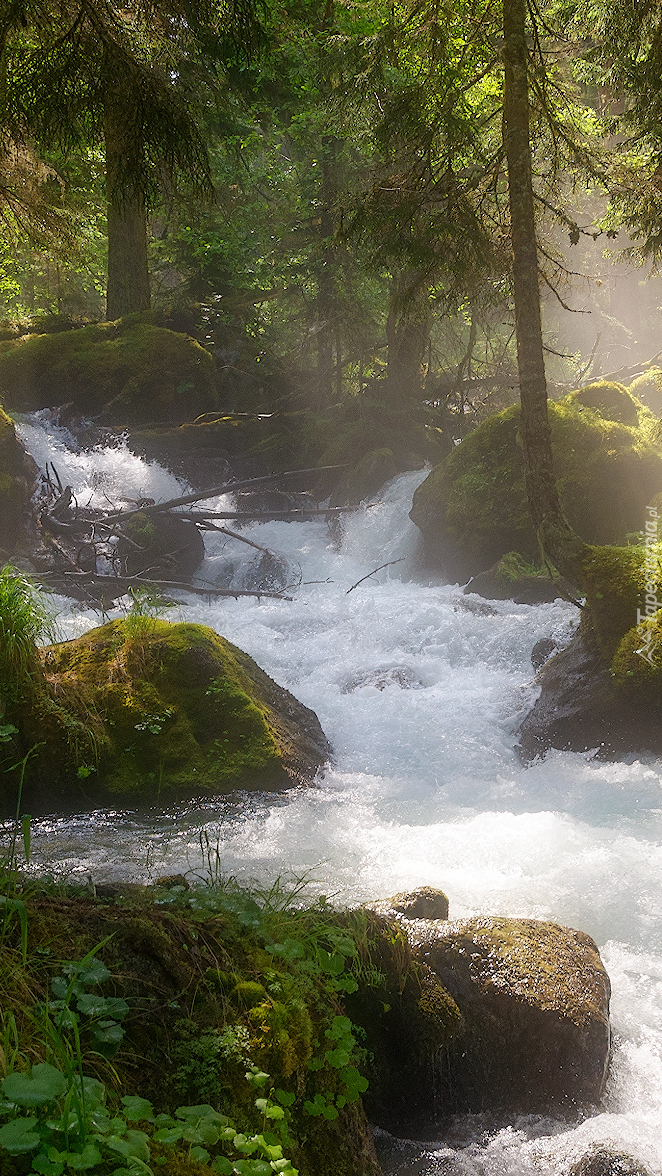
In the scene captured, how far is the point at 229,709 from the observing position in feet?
19.2

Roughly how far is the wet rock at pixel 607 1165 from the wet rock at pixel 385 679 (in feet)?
17.7

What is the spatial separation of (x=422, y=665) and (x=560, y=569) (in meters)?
2.28

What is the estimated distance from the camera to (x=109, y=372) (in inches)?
593

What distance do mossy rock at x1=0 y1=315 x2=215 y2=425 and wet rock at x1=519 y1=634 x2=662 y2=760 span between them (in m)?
10.8

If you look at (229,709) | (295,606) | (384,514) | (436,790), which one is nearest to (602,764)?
(436,790)

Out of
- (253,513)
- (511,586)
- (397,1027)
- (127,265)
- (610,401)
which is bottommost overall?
(397,1027)

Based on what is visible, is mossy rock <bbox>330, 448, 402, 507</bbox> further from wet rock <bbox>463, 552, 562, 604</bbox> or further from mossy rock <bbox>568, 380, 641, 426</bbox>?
wet rock <bbox>463, 552, 562, 604</bbox>

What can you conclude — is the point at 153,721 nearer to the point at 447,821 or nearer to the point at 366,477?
the point at 447,821

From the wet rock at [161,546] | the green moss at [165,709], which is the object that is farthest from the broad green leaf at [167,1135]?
the wet rock at [161,546]

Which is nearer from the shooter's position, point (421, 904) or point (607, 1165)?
point (607, 1165)

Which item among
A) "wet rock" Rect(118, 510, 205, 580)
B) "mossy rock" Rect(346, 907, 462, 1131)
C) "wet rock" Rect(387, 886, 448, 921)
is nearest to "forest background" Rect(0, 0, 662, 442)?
"wet rock" Rect(118, 510, 205, 580)

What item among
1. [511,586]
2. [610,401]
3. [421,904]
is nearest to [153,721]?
[421,904]

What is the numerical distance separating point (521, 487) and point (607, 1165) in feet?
31.8

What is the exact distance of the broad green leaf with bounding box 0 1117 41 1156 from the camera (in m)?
1.40
